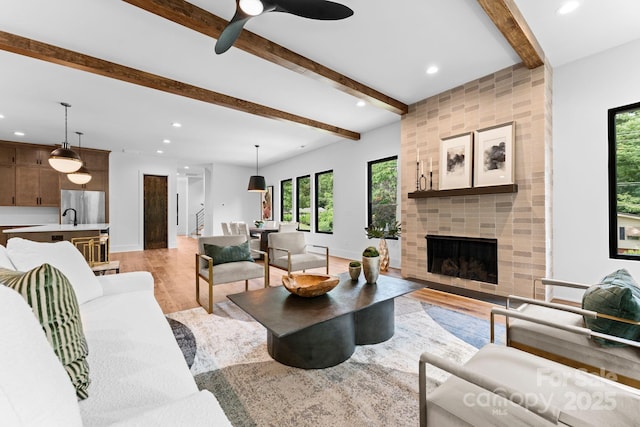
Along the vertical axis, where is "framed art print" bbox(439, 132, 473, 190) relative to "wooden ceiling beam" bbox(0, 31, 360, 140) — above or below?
below

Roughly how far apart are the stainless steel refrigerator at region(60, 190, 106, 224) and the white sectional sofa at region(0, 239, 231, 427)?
6360 millimetres

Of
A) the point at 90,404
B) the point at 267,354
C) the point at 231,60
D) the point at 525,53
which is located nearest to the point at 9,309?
the point at 90,404

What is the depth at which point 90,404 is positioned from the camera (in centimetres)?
96

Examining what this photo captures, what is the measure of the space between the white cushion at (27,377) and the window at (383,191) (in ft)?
16.6

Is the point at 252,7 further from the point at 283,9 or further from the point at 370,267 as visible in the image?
the point at 370,267

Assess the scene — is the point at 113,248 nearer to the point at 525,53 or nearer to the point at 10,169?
the point at 10,169

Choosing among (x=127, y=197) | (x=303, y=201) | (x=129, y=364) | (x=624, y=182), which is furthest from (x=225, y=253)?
(x=127, y=197)

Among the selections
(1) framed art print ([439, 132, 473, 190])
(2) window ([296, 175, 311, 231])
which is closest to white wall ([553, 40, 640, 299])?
(1) framed art print ([439, 132, 473, 190])

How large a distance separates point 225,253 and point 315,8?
2.67 metres

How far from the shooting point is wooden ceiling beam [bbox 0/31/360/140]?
274 cm

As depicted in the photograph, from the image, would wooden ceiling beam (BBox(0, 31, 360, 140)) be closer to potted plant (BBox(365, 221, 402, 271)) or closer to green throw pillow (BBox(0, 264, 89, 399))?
potted plant (BBox(365, 221, 402, 271))

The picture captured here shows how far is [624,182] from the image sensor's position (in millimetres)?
3055

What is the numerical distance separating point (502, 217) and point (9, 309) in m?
4.18

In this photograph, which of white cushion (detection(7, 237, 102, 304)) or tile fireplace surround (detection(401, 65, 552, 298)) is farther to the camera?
tile fireplace surround (detection(401, 65, 552, 298))
